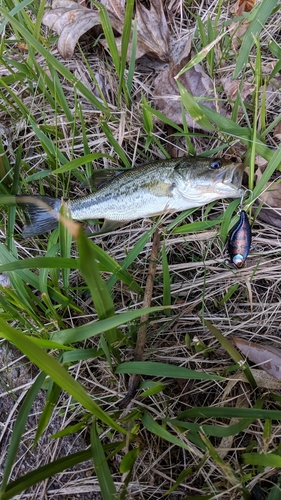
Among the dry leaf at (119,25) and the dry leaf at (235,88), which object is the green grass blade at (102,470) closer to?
the dry leaf at (235,88)

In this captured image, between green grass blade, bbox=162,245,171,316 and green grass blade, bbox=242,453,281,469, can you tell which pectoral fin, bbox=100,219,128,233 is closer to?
green grass blade, bbox=162,245,171,316

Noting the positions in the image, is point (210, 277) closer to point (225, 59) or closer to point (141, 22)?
point (225, 59)

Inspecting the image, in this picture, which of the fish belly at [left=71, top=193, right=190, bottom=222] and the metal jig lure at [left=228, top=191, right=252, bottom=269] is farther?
the fish belly at [left=71, top=193, right=190, bottom=222]

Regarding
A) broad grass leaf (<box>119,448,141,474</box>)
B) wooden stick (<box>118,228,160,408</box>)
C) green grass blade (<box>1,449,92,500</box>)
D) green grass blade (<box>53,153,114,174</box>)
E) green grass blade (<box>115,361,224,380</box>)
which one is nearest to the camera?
green grass blade (<box>1,449,92,500</box>)

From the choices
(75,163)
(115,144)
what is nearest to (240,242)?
(115,144)

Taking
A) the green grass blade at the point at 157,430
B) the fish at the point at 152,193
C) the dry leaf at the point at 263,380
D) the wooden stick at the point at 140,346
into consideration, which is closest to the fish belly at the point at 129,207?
the fish at the point at 152,193

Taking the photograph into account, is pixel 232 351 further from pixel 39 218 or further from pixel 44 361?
pixel 39 218

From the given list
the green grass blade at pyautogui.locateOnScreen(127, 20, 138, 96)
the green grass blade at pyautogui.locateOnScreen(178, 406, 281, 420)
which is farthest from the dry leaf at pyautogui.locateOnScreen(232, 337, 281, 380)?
the green grass blade at pyautogui.locateOnScreen(127, 20, 138, 96)
